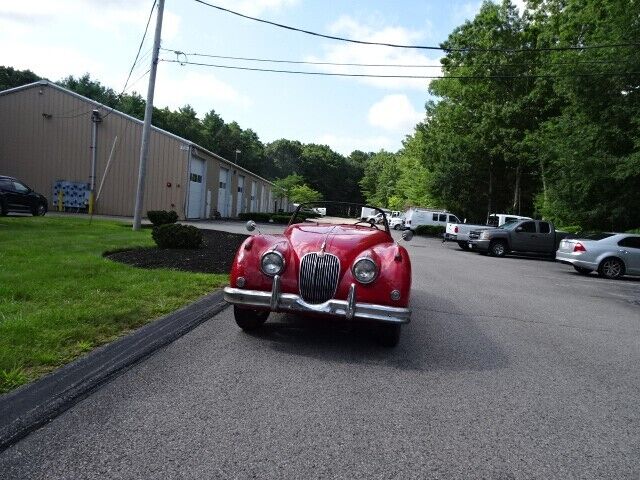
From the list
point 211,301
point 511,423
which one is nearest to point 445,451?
point 511,423

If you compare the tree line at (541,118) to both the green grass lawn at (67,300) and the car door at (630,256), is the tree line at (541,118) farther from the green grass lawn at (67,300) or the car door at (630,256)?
the green grass lawn at (67,300)

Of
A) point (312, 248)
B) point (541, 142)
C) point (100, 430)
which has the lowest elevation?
point (100, 430)

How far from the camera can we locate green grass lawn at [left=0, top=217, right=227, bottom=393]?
411 cm

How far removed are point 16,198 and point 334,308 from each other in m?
20.1

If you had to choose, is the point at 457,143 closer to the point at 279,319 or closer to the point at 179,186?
the point at 179,186

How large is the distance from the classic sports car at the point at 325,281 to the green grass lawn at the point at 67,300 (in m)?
1.38

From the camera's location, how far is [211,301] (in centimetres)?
688

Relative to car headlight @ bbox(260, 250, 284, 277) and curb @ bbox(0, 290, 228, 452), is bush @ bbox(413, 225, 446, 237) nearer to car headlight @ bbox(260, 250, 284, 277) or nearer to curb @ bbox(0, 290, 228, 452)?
curb @ bbox(0, 290, 228, 452)

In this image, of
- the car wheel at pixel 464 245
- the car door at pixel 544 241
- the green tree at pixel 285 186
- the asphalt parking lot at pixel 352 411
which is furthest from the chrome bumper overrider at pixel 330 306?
the green tree at pixel 285 186

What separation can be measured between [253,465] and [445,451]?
43.7 inches

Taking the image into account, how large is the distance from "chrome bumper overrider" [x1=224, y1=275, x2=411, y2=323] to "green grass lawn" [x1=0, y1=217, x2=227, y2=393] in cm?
147

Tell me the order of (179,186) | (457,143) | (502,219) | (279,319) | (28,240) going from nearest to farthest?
1. (279,319)
2. (28,240)
3. (502,219)
4. (179,186)
5. (457,143)

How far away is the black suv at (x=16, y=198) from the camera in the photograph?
1989cm

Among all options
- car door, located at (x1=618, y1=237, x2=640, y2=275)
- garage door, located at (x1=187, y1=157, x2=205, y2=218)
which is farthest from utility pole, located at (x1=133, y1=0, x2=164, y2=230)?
car door, located at (x1=618, y1=237, x2=640, y2=275)
